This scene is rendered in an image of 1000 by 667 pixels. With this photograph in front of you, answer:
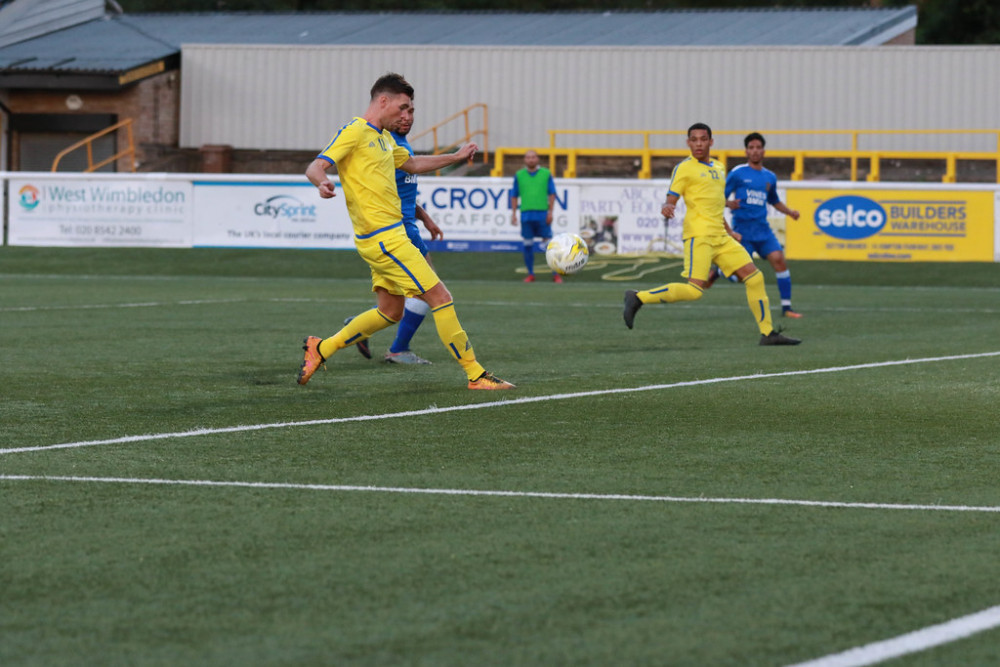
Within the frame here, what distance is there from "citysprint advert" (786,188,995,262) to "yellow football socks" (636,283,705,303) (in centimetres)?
1314

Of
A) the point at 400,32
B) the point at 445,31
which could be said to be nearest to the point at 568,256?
the point at 445,31

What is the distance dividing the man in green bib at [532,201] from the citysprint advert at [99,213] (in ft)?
21.3

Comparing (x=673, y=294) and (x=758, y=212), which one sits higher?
(x=758, y=212)

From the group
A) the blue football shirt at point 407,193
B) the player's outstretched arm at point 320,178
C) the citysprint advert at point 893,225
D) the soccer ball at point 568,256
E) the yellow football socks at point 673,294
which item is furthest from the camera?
the citysprint advert at point 893,225

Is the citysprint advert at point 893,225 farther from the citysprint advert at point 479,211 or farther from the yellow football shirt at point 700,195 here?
the yellow football shirt at point 700,195

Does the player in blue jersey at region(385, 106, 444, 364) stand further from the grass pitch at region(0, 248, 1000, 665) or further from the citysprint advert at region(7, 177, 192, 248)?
the citysprint advert at region(7, 177, 192, 248)

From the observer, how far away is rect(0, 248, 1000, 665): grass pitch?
14.0 feet

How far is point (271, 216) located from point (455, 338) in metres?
18.8

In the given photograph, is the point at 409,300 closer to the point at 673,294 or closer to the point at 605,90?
the point at 673,294

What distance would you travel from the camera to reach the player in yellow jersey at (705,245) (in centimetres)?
1366

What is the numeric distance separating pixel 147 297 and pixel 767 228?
7.90 m

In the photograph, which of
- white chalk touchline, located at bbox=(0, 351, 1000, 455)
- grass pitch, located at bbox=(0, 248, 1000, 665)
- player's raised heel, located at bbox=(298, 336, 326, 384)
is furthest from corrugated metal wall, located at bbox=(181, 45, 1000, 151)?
player's raised heel, located at bbox=(298, 336, 326, 384)

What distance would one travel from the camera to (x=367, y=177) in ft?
32.9

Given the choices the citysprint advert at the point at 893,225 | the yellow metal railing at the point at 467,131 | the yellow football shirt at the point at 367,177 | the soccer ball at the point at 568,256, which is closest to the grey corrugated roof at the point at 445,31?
the yellow metal railing at the point at 467,131
